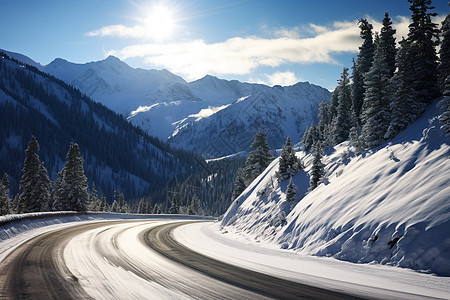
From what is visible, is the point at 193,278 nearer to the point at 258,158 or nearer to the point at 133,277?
the point at 133,277

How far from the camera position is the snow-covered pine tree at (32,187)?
124 ft

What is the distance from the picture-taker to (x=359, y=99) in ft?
113

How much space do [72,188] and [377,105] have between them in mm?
39091

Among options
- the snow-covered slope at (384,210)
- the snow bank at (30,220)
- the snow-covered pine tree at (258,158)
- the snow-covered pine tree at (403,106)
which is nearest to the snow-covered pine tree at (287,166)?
the snow-covered slope at (384,210)

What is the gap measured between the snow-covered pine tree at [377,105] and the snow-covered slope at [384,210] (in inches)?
59.7

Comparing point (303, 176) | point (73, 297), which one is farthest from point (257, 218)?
point (73, 297)

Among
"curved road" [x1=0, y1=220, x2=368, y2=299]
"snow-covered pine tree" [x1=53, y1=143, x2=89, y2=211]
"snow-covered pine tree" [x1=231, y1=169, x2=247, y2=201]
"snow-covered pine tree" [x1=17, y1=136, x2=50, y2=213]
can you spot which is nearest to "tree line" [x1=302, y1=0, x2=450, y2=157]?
"curved road" [x1=0, y1=220, x2=368, y2=299]

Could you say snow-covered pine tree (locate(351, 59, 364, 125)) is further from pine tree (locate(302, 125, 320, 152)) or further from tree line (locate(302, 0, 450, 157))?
tree line (locate(302, 0, 450, 157))

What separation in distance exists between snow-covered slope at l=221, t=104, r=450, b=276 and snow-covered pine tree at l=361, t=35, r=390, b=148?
4.98 ft

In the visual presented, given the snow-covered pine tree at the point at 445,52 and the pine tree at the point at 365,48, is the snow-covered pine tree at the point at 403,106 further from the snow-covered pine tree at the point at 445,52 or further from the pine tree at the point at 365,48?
the pine tree at the point at 365,48

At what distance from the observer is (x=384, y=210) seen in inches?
437

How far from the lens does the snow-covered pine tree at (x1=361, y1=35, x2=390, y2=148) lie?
19.8m

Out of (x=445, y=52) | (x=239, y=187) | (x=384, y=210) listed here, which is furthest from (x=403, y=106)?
(x=239, y=187)

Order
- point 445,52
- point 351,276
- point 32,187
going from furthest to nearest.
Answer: point 32,187 → point 445,52 → point 351,276
